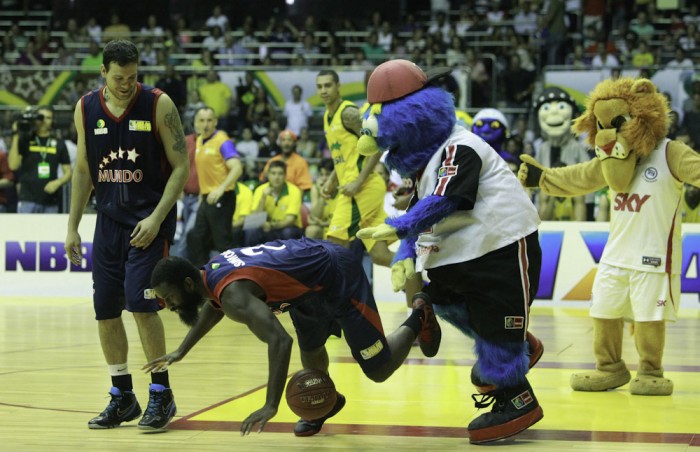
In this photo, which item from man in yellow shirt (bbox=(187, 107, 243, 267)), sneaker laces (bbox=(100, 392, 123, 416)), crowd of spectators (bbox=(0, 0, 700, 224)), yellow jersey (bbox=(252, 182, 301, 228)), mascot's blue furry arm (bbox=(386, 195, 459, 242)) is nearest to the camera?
mascot's blue furry arm (bbox=(386, 195, 459, 242))

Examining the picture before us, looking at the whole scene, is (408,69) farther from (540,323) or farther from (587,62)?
(587,62)

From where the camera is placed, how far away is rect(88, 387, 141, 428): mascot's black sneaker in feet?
17.8

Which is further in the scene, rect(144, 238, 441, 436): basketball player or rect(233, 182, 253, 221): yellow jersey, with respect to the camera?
rect(233, 182, 253, 221): yellow jersey

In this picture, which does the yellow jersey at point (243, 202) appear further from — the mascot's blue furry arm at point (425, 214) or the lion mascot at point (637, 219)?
the mascot's blue furry arm at point (425, 214)

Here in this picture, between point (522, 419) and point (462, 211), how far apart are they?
99 cm

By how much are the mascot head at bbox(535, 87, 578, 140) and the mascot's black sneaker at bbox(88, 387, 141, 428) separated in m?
8.31

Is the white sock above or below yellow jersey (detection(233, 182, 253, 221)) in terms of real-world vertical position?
above

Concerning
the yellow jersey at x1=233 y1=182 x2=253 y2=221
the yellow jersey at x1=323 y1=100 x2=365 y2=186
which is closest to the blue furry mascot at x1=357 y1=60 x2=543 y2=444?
the yellow jersey at x1=323 y1=100 x2=365 y2=186

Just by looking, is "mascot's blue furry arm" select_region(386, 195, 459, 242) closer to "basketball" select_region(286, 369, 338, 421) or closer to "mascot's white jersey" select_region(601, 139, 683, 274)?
"basketball" select_region(286, 369, 338, 421)

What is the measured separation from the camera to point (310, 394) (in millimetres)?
4984

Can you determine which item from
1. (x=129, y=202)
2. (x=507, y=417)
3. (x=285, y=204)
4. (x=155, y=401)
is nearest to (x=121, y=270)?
(x=129, y=202)

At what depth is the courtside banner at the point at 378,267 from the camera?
37.4 feet

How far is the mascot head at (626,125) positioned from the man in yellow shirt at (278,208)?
21.0 ft

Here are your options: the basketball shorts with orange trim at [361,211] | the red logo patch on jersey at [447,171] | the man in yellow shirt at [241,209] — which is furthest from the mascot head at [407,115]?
the man in yellow shirt at [241,209]
